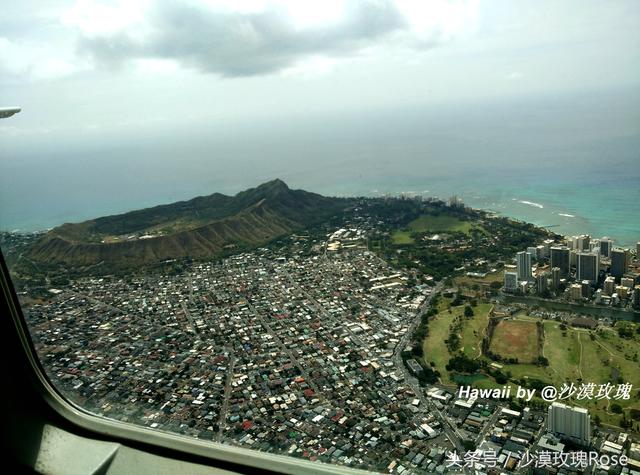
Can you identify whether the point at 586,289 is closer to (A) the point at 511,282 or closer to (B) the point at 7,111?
(A) the point at 511,282

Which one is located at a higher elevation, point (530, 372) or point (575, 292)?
point (575, 292)

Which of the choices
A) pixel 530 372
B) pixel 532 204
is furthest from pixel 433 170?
pixel 530 372

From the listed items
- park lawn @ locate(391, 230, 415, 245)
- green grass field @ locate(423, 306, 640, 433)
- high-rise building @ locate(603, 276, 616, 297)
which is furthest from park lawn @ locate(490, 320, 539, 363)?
park lawn @ locate(391, 230, 415, 245)

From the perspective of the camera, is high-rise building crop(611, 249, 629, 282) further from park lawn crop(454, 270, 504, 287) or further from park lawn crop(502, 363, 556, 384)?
park lawn crop(502, 363, 556, 384)

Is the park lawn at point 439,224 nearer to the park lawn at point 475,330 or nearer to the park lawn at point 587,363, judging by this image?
the park lawn at point 475,330

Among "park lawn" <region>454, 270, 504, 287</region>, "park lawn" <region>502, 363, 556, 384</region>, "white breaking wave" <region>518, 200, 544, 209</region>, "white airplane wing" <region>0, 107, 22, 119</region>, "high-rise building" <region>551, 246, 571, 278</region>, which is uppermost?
"white airplane wing" <region>0, 107, 22, 119</region>

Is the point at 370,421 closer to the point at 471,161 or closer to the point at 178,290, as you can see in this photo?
the point at 178,290
